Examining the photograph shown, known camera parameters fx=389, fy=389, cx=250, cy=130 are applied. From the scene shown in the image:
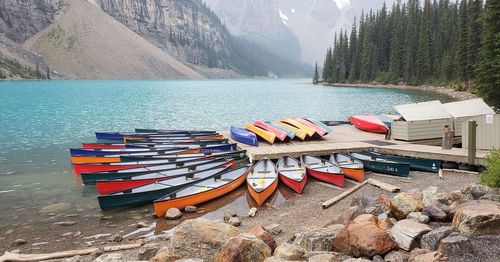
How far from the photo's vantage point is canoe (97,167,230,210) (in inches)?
626

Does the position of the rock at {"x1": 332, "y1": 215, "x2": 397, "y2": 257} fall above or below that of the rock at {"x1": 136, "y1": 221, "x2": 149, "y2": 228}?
above

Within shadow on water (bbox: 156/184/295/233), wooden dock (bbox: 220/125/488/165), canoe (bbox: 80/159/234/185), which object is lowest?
shadow on water (bbox: 156/184/295/233)

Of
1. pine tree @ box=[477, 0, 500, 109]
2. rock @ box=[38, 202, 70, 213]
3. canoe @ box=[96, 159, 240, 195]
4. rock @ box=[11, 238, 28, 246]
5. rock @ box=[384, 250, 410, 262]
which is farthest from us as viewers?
pine tree @ box=[477, 0, 500, 109]

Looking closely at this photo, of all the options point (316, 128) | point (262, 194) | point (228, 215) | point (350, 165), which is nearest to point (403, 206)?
point (228, 215)

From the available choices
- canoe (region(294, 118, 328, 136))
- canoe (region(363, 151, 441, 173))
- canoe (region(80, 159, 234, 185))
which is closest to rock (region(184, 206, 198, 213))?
canoe (region(80, 159, 234, 185))

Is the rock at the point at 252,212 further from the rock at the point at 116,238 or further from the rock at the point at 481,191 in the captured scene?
the rock at the point at 481,191

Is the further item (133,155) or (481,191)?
(133,155)

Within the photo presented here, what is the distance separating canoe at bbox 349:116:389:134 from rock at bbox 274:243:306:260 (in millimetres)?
21193

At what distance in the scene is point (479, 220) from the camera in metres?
8.05

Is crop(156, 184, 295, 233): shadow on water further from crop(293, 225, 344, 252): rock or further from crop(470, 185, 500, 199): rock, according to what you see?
crop(470, 185, 500, 199): rock

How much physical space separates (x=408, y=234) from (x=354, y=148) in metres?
14.7

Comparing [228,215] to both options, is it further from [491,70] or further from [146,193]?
[491,70]

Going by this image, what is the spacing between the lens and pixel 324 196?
56.1ft

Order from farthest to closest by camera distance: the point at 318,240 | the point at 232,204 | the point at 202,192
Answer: the point at 232,204
the point at 202,192
the point at 318,240
